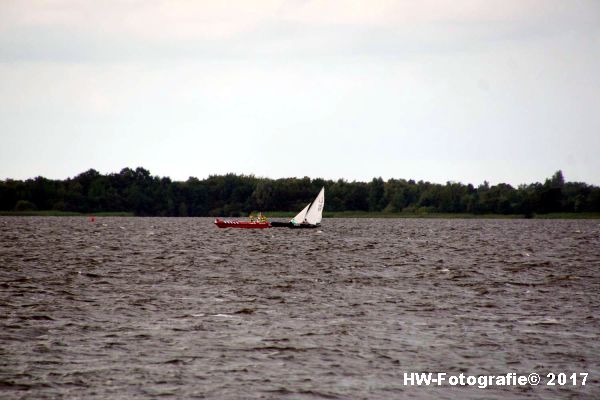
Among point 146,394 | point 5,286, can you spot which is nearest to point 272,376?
point 146,394

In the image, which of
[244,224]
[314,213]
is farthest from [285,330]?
[244,224]

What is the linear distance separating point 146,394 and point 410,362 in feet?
25.7

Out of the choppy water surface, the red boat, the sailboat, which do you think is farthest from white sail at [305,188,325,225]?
the choppy water surface

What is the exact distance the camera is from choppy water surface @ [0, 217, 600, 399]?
77.6 ft

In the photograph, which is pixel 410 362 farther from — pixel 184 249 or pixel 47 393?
pixel 184 249

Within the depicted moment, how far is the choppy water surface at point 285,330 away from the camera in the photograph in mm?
23656

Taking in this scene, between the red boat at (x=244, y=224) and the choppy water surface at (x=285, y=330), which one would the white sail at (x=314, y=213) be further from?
the choppy water surface at (x=285, y=330)

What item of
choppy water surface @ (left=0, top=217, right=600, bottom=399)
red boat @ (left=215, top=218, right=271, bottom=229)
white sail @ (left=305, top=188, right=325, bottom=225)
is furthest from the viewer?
red boat @ (left=215, top=218, right=271, bottom=229)

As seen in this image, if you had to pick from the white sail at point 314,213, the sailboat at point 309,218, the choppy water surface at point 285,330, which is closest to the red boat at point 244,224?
the sailboat at point 309,218

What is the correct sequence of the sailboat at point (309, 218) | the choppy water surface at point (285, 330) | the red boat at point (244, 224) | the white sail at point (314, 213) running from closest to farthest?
the choppy water surface at point (285, 330)
the sailboat at point (309, 218)
the white sail at point (314, 213)
the red boat at point (244, 224)

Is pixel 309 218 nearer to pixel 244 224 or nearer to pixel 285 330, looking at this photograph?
pixel 244 224

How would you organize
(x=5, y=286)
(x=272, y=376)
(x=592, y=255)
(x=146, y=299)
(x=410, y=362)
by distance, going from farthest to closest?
(x=592, y=255) < (x=5, y=286) < (x=146, y=299) < (x=410, y=362) < (x=272, y=376)

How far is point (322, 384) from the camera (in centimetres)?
2372

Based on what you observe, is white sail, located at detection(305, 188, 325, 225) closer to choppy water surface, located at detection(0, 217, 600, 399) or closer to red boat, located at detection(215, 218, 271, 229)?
red boat, located at detection(215, 218, 271, 229)
